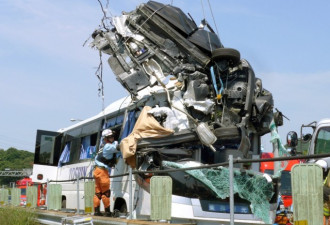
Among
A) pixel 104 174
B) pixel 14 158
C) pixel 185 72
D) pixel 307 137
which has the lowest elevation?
pixel 104 174

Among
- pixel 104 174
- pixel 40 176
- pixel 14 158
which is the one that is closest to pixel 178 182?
pixel 104 174

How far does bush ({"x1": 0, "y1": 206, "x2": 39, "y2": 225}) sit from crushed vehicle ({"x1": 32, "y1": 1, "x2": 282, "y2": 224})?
2.02 meters

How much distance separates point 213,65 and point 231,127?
1.41m

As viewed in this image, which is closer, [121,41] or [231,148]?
[231,148]

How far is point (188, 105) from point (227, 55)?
1.22 meters

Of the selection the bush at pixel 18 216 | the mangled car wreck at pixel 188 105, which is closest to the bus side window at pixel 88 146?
the mangled car wreck at pixel 188 105

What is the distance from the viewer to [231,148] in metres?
9.62

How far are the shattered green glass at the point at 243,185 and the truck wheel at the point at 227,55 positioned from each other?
215 centimetres

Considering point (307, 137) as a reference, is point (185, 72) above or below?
above

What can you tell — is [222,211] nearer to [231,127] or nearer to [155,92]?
[231,127]

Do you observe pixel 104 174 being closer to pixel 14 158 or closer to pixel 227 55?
pixel 227 55

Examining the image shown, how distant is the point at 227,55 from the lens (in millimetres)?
9766

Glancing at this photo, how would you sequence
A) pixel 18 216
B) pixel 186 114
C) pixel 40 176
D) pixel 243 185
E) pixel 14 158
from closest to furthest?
pixel 243 185
pixel 186 114
pixel 18 216
pixel 40 176
pixel 14 158

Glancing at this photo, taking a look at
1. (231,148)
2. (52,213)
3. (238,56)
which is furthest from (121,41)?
(52,213)
